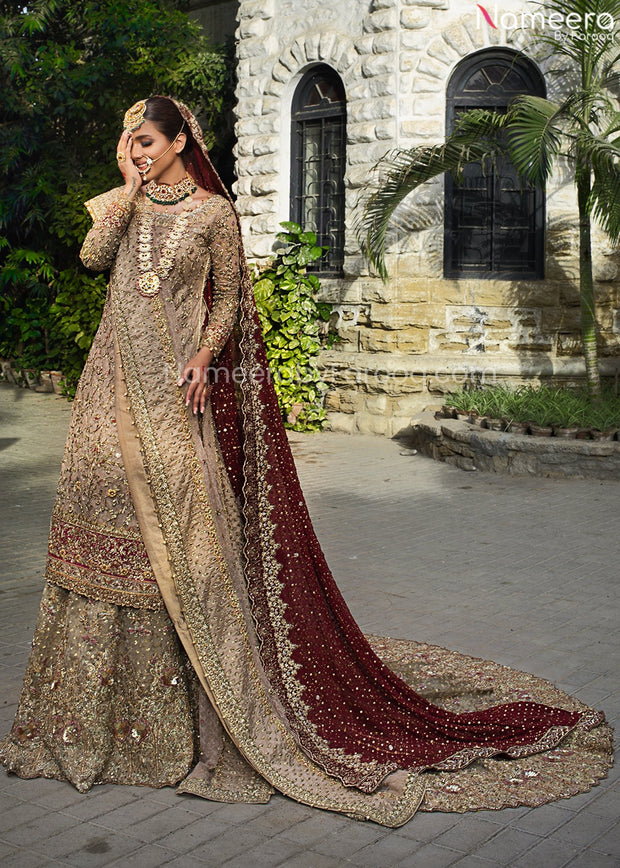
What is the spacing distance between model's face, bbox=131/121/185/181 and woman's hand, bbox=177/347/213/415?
0.62 m

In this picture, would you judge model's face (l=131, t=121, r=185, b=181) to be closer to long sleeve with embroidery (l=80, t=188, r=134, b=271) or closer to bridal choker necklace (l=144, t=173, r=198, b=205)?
bridal choker necklace (l=144, t=173, r=198, b=205)

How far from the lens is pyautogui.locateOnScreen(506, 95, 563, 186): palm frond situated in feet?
28.9

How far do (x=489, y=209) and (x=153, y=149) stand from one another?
839cm

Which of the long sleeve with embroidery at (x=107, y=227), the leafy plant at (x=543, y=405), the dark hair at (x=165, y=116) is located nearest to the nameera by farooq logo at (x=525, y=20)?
the leafy plant at (x=543, y=405)

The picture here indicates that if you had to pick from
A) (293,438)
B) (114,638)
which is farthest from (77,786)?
(293,438)

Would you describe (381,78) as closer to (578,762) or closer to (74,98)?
(74,98)

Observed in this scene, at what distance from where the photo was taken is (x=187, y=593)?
3277 millimetres

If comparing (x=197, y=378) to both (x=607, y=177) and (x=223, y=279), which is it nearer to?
(x=223, y=279)

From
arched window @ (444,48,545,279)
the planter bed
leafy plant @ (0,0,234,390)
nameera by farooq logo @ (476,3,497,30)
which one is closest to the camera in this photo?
the planter bed

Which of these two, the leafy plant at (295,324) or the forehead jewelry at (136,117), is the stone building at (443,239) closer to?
the leafy plant at (295,324)

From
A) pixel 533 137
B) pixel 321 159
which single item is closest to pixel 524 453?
pixel 533 137

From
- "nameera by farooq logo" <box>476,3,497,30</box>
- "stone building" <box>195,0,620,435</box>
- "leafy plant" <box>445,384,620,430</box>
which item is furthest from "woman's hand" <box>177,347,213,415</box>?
"nameera by farooq logo" <box>476,3,497,30</box>

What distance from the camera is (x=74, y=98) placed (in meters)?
13.6

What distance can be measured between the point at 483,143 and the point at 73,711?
8.14 metres
